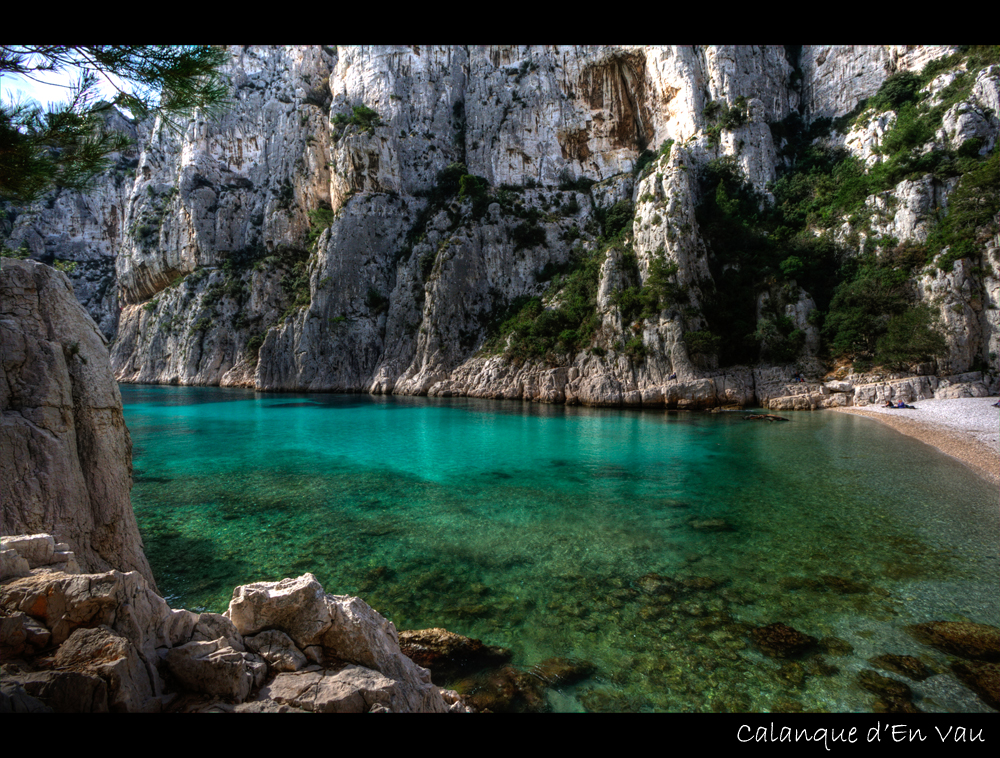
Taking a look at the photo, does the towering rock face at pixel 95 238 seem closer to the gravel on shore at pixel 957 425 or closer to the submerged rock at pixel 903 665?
the submerged rock at pixel 903 665

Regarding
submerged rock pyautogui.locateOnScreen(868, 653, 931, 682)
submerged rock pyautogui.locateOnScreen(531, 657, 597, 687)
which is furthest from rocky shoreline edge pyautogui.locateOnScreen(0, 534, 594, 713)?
submerged rock pyautogui.locateOnScreen(868, 653, 931, 682)

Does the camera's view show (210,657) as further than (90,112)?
No

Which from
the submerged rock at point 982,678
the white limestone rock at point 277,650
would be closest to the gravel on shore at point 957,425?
the submerged rock at point 982,678

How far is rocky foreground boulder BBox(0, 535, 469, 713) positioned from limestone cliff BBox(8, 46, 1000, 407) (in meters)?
27.8

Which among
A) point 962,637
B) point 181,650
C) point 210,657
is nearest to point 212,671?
point 210,657

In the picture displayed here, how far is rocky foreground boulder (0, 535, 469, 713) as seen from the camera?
6.92 feet

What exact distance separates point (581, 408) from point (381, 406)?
1369 cm

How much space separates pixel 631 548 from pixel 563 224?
4024 centimetres

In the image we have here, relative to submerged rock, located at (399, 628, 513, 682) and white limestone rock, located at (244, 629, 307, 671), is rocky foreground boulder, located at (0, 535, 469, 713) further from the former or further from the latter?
submerged rock, located at (399, 628, 513, 682)

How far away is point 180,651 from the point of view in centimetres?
254

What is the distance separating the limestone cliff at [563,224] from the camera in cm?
2842

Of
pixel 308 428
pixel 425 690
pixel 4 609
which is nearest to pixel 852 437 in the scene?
pixel 425 690

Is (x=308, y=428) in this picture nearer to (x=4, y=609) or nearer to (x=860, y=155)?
(x=4, y=609)

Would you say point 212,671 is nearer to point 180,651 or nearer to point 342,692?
point 180,651
